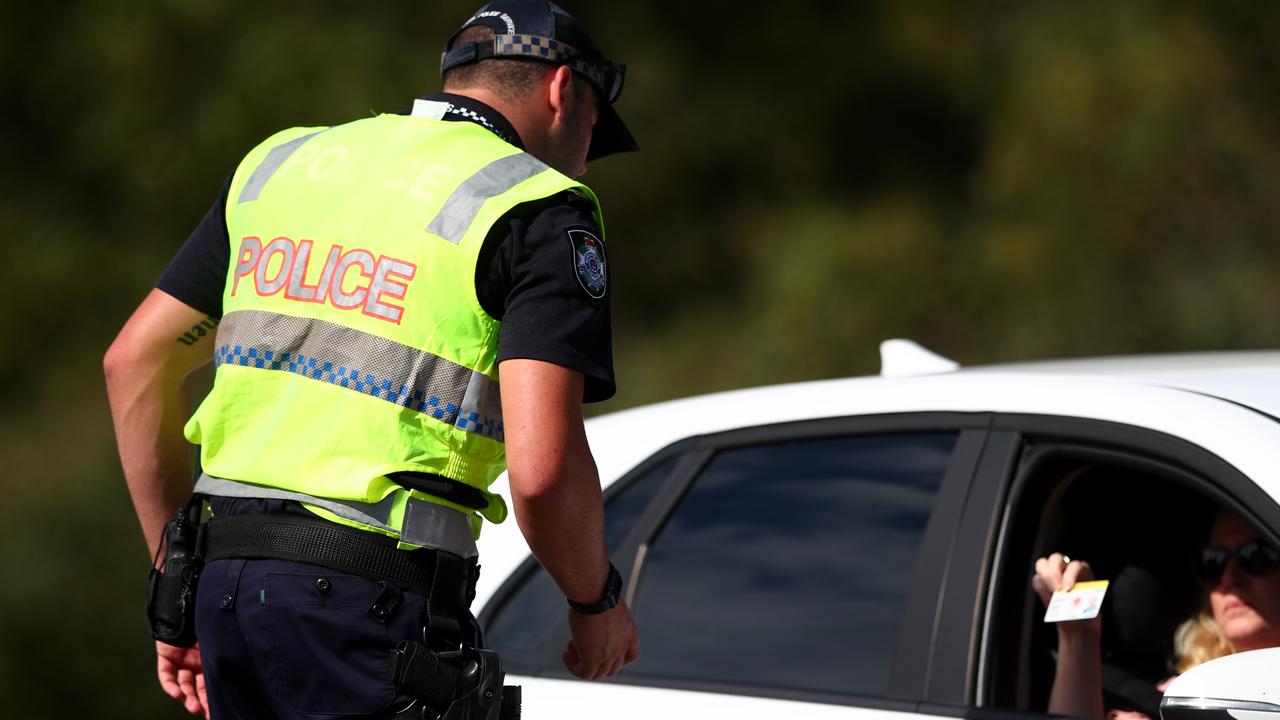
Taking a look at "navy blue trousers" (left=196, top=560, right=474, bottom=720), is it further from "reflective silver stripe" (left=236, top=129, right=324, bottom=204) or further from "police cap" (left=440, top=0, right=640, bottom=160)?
"police cap" (left=440, top=0, right=640, bottom=160)

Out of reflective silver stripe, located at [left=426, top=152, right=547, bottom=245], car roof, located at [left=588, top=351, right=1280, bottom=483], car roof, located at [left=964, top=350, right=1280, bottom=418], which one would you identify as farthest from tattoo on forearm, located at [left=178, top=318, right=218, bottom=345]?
car roof, located at [left=964, top=350, right=1280, bottom=418]

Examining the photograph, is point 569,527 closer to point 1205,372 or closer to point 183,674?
point 183,674

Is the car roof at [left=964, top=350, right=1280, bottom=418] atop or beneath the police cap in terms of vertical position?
beneath

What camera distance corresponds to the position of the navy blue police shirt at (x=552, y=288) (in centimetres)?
186

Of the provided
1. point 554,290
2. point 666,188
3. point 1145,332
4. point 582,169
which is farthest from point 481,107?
point 666,188

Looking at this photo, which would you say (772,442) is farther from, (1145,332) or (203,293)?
(1145,332)

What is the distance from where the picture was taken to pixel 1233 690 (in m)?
1.84

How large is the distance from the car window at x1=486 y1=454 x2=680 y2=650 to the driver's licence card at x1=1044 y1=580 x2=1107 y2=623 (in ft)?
2.40

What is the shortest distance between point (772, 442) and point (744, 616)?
31 cm

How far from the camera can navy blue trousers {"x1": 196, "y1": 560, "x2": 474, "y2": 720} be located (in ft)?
6.16

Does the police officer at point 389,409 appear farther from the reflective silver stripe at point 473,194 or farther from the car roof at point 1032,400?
the car roof at point 1032,400

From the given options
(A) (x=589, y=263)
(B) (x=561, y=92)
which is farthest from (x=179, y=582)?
(B) (x=561, y=92)

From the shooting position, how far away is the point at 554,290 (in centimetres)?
188

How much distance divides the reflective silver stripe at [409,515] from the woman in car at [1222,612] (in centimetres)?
97
